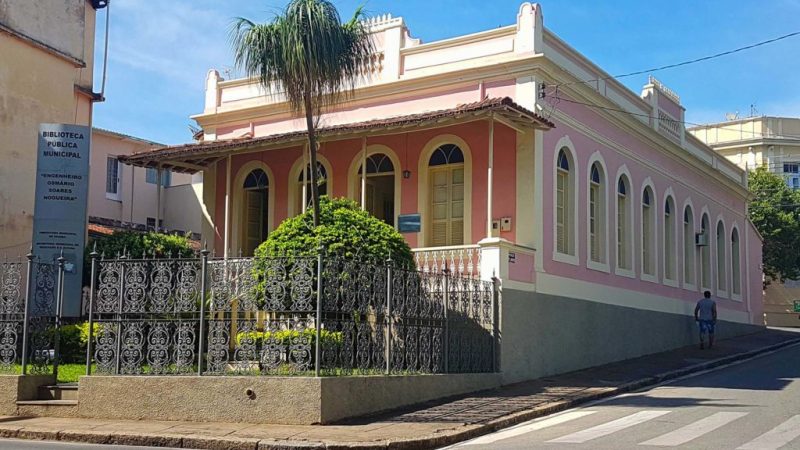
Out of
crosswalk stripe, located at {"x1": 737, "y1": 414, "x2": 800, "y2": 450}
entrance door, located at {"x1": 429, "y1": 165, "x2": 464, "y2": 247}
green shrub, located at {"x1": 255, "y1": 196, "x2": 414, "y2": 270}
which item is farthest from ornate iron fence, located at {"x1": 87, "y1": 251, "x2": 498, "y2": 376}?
entrance door, located at {"x1": 429, "y1": 165, "x2": 464, "y2": 247}

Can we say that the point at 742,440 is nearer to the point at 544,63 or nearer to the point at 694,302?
the point at 544,63

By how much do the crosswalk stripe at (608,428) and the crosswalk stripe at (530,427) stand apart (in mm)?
763

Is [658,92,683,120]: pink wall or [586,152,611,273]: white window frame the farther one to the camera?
[658,92,683,120]: pink wall

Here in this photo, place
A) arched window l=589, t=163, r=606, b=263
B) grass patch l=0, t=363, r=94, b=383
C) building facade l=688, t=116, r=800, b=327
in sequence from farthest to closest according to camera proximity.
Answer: building facade l=688, t=116, r=800, b=327 → arched window l=589, t=163, r=606, b=263 → grass patch l=0, t=363, r=94, b=383

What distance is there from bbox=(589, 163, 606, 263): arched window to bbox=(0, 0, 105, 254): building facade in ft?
42.3

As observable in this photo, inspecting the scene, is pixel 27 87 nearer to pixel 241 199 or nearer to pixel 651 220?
pixel 241 199

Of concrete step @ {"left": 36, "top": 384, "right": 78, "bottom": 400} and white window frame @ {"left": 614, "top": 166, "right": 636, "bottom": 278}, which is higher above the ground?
white window frame @ {"left": 614, "top": 166, "right": 636, "bottom": 278}

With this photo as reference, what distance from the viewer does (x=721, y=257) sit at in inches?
1214

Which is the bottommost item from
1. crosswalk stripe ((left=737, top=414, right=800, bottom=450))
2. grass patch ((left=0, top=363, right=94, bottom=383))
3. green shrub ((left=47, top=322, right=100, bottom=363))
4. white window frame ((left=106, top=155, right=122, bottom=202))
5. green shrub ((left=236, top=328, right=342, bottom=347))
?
crosswalk stripe ((left=737, top=414, right=800, bottom=450))

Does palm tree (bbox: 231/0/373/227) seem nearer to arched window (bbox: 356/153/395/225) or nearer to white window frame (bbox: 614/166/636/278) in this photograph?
arched window (bbox: 356/153/395/225)

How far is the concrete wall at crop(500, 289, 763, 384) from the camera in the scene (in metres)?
16.6

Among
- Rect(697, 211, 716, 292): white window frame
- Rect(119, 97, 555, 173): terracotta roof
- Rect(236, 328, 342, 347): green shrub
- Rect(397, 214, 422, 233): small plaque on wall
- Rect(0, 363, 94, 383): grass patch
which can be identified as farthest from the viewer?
Rect(697, 211, 716, 292): white window frame

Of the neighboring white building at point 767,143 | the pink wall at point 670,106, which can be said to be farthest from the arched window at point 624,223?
the neighboring white building at point 767,143

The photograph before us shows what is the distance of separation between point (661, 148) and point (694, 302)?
17.1 feet
